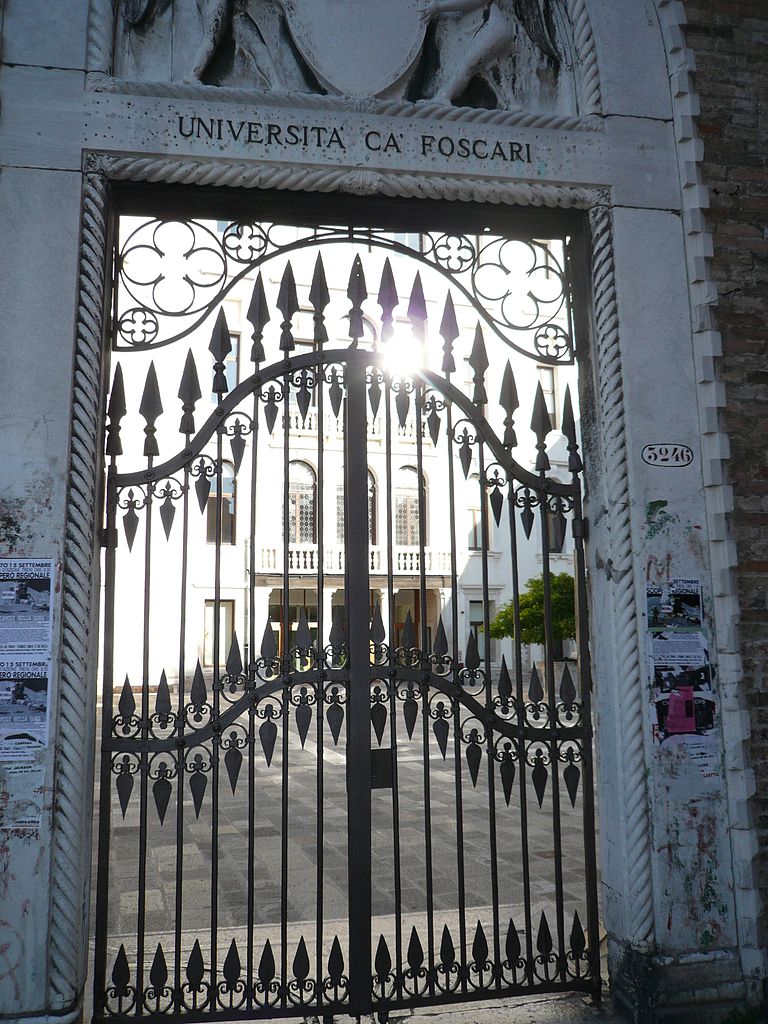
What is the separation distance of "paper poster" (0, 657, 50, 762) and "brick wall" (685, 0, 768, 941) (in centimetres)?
311

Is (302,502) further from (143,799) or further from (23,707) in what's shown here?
(23,707)

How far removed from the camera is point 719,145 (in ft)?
14.1

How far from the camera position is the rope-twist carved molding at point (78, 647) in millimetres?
3355

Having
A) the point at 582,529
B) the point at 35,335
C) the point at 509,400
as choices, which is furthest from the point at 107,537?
the point at 582,529

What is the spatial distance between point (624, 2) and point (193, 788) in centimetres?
438

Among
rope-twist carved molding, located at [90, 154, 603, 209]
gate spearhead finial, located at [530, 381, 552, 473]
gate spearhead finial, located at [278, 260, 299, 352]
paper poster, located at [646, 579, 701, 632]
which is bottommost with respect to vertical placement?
paper poster, located at [646, 579, 701, 632]

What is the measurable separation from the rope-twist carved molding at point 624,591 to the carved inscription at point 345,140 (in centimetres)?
58

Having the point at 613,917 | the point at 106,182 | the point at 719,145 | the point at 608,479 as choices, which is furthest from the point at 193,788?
the point at 719,145

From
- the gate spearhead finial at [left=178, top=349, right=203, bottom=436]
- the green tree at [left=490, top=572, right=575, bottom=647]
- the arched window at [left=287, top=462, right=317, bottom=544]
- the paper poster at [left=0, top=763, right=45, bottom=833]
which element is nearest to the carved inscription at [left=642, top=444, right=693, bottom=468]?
the gate spearhead finial at [left=178, top=349, right=203, bottom=436]

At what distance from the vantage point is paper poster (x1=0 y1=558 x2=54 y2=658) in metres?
3.46

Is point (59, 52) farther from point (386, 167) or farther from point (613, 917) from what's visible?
point (613, 917)

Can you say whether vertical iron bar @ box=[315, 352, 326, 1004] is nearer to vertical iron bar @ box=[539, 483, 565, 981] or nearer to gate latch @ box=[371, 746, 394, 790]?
gate latch @ box=[371, 746, 394, 790]

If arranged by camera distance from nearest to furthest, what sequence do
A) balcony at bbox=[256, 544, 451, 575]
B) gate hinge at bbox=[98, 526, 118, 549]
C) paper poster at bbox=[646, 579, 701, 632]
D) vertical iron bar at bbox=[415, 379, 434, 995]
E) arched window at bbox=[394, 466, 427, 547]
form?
vertical iron bar at bbox=[415, 379, 434, 995], gate hinge at bbox=[98, 526, 118, 549], paper poster at bbox=[646, 579, 701, 632], balcony at bbox=[256, 544, 451, 575], arched window at bbox=[394, 466, 427, 547]

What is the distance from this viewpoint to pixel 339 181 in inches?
157
